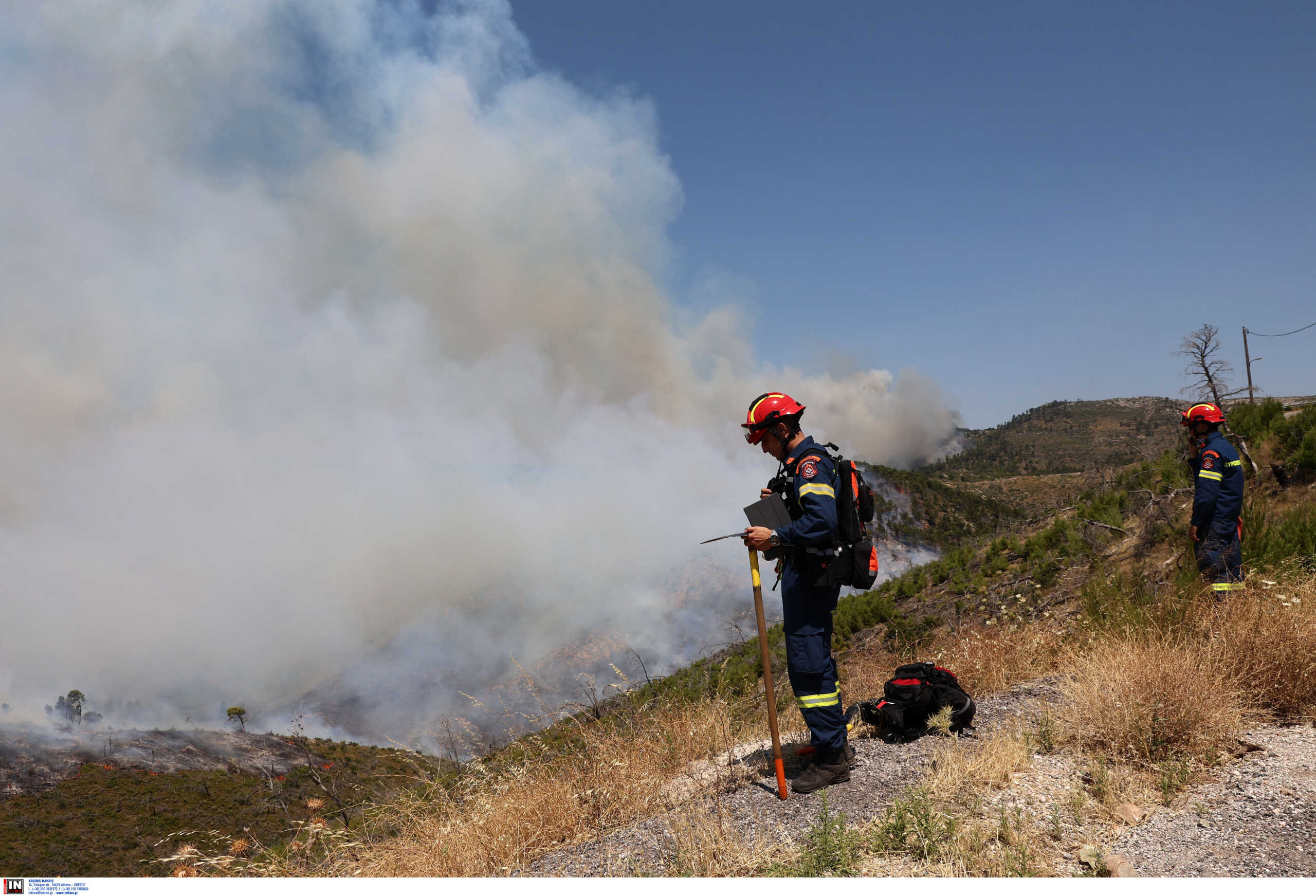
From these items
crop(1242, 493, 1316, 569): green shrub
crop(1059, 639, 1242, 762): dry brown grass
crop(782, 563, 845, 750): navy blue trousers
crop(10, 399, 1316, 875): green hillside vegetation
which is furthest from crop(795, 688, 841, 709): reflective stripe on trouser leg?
crop(1242, 493, 1316, 569): green shrub

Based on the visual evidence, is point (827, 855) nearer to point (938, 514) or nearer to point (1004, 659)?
point (1004, 659)

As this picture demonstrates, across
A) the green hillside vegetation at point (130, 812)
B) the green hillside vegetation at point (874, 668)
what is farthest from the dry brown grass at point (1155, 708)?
the green hillside vegetation at point (130, 812)

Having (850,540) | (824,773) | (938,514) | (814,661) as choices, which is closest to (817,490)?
(850,540)

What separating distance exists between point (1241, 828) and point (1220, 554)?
446 cm

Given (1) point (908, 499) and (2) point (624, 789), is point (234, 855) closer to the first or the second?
(2) point (624, 789)

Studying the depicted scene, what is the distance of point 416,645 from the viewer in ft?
491

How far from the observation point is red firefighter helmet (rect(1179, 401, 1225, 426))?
21.8ft

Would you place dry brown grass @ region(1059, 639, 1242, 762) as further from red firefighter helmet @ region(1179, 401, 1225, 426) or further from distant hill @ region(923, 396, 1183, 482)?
distant hill @ region(923, 396, 1183, 482)

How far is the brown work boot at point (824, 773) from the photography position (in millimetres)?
4184

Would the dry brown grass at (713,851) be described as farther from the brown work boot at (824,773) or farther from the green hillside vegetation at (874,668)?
the brown work boot at (824,773)

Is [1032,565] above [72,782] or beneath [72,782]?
above

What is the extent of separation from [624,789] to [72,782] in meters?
78.2

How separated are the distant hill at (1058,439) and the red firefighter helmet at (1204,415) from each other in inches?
3292
